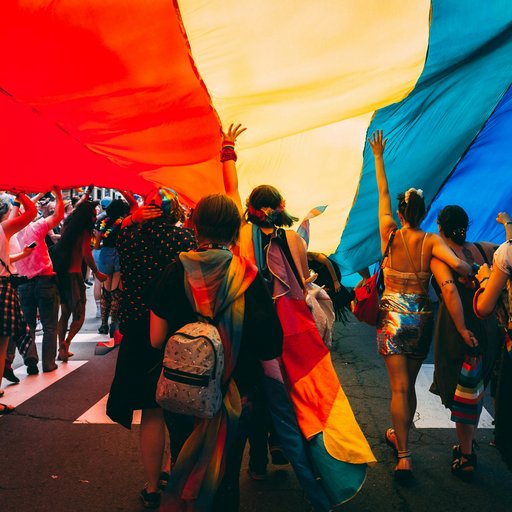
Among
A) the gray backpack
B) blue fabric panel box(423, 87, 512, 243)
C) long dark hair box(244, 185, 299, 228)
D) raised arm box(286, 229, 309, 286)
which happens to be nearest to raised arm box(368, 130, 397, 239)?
raised arm box(286, 229, 309, 286)

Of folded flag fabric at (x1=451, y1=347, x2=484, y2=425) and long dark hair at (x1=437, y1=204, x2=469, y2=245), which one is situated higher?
long dark hair at (x1=437, y1=204, x2=469, y2=245)

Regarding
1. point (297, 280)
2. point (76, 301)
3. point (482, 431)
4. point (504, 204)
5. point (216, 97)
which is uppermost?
point (216, 97)

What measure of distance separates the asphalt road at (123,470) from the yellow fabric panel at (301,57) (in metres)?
2.59

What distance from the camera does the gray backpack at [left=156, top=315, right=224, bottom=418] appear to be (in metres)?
2.28

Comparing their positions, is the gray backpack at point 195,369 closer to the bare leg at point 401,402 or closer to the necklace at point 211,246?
the necklace at point 211,246

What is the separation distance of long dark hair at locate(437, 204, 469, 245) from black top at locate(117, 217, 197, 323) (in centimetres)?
187

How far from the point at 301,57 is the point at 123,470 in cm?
307

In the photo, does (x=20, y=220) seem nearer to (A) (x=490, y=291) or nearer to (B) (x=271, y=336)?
(B) (x=271, y=336)

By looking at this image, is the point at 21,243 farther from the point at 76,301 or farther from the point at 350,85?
the point at 350,85

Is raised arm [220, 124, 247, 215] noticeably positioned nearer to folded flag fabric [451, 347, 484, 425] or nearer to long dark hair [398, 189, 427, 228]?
long dark hair [398, 189, 427, 228]

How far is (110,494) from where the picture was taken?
11.3ft

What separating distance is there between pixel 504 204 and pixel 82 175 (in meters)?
4.27

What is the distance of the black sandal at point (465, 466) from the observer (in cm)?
360

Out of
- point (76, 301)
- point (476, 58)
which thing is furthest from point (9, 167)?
point (476, 58)
